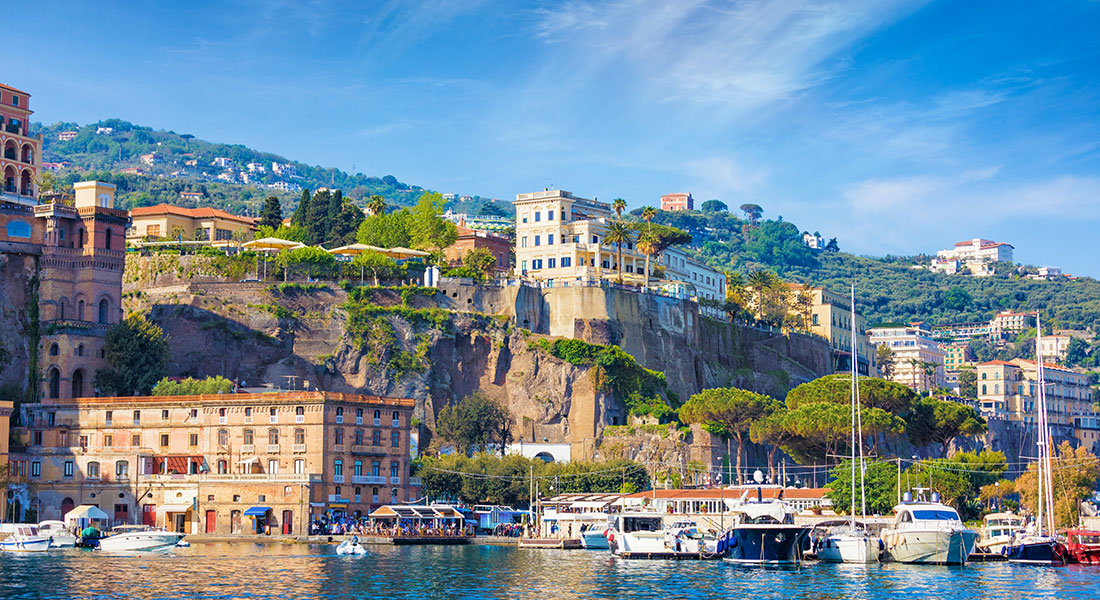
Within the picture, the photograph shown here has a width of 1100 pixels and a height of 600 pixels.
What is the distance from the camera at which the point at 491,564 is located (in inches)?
3120

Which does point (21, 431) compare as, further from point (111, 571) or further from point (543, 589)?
point (543, 589)

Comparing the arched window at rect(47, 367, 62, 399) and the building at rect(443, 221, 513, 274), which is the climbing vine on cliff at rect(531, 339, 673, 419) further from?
the arched window at rect(47, 367, 62, 399)

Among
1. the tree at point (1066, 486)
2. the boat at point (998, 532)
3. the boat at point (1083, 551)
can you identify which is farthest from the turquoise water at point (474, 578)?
the tree at point (1066, 486)

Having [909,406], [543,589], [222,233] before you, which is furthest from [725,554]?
[222,233]

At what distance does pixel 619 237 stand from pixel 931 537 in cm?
6264

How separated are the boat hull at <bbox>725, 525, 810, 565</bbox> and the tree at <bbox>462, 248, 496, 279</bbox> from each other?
2181 inches

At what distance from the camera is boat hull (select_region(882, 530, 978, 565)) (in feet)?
265

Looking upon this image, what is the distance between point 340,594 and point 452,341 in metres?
62.3

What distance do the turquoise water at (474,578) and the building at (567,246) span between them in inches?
2276

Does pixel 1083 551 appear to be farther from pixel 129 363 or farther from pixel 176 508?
pixel 129 363

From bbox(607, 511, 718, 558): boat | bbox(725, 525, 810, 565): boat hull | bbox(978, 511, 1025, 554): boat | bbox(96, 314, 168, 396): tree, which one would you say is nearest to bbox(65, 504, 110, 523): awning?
bbox(96, 314, 168, 396): tree

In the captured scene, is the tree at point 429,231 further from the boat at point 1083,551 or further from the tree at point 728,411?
the boat at point 1083,551

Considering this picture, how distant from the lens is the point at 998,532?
3627 inches

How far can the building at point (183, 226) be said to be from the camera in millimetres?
140125
